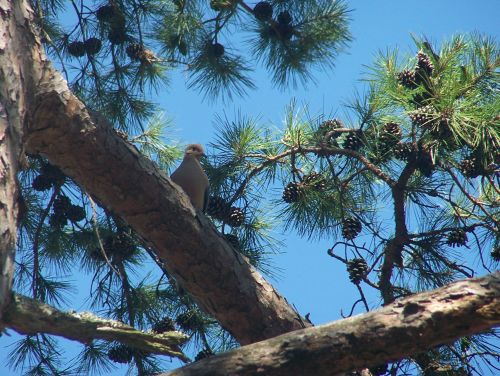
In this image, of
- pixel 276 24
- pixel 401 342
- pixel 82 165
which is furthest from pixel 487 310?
pixel 276 24

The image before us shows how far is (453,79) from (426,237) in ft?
2.10

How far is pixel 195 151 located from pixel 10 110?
6.21ft

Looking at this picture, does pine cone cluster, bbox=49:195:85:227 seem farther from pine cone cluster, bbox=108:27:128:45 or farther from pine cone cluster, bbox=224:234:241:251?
pine cone cluster, bbox=108:27:128:45

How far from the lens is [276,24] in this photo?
339cm

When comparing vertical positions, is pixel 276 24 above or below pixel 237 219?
above

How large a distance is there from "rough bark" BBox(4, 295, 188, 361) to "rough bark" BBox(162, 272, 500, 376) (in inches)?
6.2

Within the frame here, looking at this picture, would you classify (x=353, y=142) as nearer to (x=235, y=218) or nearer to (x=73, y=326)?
(x=235, y=218)

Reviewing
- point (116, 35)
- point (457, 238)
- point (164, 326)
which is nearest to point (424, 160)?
point (457, 238)

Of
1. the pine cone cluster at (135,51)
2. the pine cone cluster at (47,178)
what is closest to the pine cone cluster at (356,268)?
the pine cone cluster at (47,178)

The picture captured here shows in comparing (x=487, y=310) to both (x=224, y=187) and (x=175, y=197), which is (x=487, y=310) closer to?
(x=175, y=197)

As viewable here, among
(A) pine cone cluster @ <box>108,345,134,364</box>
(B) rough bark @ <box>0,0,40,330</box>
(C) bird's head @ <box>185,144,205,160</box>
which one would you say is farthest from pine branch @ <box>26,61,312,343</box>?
(C) bird's head @ <box>185,144,205,160</box>

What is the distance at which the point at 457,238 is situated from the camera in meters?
2.78

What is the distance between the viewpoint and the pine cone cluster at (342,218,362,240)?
2.86m

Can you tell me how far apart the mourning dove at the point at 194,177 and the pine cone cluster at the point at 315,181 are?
Answer: 0.45 m
